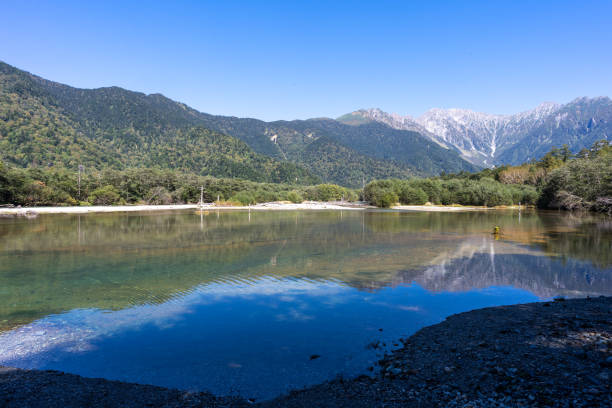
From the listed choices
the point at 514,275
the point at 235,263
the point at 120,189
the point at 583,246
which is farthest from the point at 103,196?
the point at 583,246

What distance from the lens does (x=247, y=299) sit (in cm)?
1397

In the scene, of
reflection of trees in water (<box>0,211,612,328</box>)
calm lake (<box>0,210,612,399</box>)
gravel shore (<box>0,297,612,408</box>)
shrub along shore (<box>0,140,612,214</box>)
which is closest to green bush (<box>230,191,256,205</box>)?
shrub along shore (<box>0,140,612,214</box>)

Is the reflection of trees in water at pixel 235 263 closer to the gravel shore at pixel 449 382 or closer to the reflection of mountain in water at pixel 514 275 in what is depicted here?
the reflection of mountain in water at pixel 514 275

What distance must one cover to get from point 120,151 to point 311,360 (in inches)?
7801

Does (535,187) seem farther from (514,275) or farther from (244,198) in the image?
(514,275)

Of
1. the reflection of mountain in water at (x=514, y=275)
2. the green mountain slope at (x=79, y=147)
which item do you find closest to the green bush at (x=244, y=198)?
the green mountain slope at (x=79, y=147)

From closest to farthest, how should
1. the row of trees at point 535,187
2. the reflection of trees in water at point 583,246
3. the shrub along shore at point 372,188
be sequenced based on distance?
the reflection of trees in water at point 583,246 < the row of trees at point 535,187 < the shrub along shore at point 372,188

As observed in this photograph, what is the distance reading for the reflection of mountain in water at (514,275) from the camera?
15367mm

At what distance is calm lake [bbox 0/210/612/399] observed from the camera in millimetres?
8367

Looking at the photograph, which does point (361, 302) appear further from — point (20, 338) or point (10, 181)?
point (10, 181)

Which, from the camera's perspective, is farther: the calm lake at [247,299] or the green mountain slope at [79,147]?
the green mountain slope at [79,147]

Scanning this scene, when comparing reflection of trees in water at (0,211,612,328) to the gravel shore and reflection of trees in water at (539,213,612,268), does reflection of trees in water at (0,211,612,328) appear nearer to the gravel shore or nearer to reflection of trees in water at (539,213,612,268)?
reflection of trees in water at (539,213,612,268)

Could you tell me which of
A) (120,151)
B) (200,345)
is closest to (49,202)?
(200,345)

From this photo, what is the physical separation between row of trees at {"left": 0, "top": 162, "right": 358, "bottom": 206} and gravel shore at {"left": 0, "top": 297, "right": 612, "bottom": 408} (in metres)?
78.1
